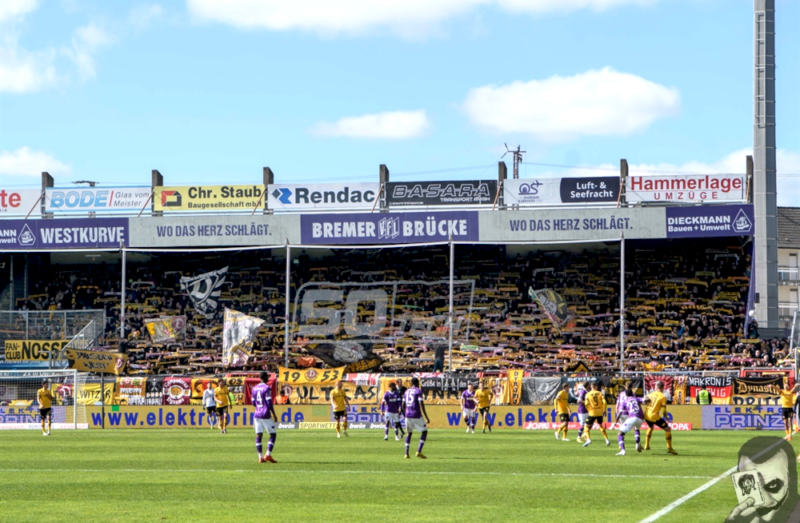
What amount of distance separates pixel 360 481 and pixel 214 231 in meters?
36.3

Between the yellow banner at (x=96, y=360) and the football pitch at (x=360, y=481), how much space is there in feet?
32.2

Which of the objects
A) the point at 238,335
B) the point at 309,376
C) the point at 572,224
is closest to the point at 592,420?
the point at 309,376

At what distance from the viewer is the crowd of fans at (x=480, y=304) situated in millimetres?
47281

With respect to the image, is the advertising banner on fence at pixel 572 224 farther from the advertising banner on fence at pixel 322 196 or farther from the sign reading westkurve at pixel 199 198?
the sign reading westkurve at pixel 199 198

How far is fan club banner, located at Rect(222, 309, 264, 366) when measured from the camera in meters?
48.1

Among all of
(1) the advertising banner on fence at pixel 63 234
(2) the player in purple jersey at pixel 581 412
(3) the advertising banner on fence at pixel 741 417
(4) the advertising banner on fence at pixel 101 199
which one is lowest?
(3) the advertising banner on fence at pixel 741 417

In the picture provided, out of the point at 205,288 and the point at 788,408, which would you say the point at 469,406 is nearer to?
the point at 788,408

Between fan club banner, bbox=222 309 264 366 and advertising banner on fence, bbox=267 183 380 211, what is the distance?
6.69 meters

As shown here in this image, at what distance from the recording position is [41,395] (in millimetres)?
33531

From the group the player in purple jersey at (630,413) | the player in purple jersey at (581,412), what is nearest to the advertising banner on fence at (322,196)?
the player in purple jersey at (581,412)

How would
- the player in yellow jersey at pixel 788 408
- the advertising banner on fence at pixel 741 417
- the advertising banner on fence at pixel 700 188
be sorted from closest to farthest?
1. the player in yellow jersey at pixel 788 408
2. the advertising banner on fence at pixel 741 417
3. the advertising banner on fence at pixel 700 188

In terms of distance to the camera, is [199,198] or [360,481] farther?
[199,198]

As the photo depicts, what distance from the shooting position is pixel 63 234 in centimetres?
5281

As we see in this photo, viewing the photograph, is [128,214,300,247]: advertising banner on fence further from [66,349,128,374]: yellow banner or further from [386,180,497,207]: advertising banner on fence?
[66,349,128,374]: yellow banner
